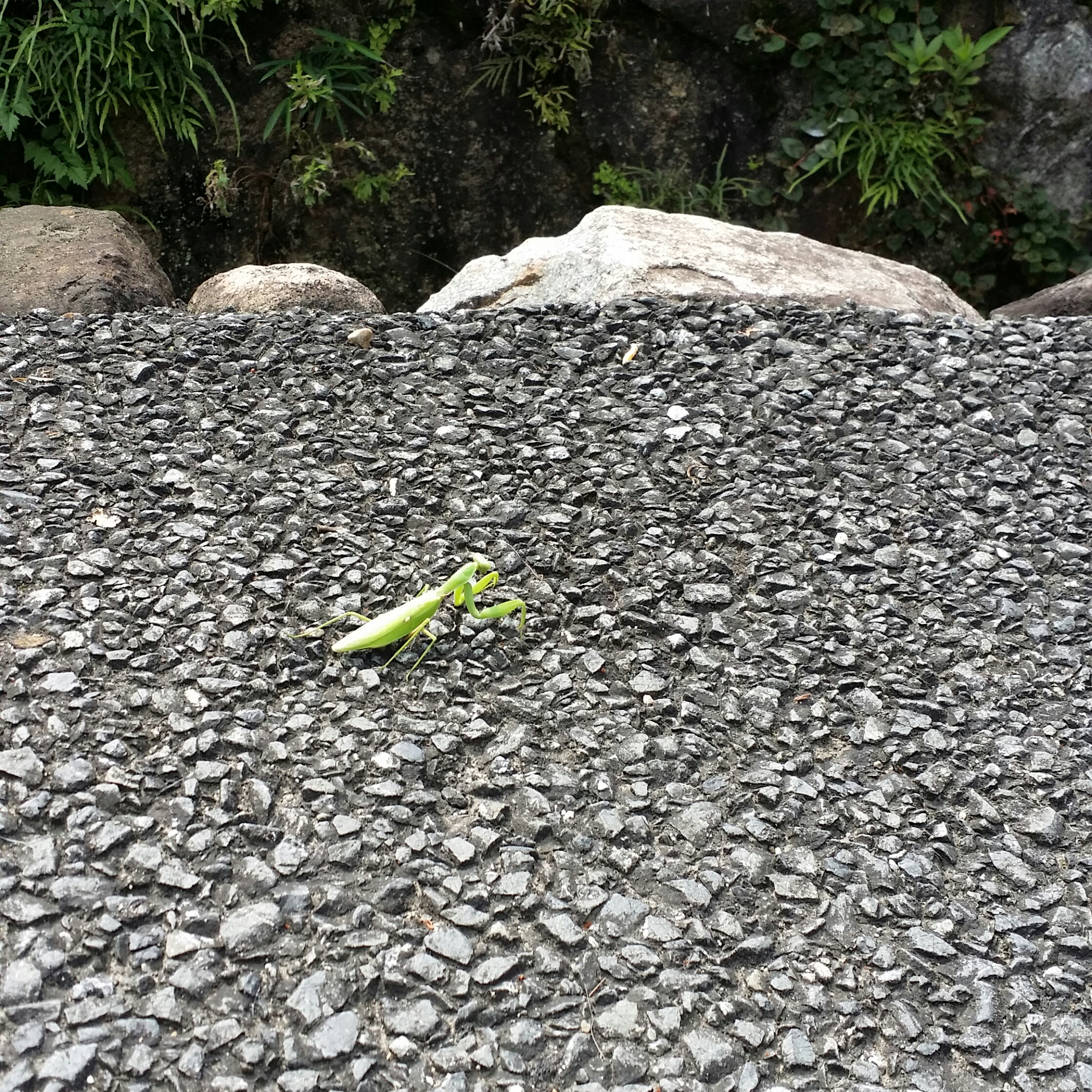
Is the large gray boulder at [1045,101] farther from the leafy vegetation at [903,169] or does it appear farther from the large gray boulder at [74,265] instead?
the large gray boulder at [74,265]

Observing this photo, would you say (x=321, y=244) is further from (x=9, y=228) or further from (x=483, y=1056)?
(x=483, y=1056)

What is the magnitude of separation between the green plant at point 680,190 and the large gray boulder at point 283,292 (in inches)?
86.2

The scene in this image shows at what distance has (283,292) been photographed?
3.71 m

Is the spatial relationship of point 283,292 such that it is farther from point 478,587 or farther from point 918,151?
point 918,151

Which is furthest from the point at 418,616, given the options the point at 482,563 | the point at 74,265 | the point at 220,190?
the point at 220,190

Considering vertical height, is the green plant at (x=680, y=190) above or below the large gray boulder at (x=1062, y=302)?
above

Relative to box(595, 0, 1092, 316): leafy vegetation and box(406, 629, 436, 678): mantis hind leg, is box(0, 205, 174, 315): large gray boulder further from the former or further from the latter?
box(595, 0, 1092, 316): leafy vegetation

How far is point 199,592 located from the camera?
7.51 ft

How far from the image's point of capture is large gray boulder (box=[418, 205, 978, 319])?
12.1 feet

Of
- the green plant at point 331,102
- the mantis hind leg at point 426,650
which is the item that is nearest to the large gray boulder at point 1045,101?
the green plant at point 331,102

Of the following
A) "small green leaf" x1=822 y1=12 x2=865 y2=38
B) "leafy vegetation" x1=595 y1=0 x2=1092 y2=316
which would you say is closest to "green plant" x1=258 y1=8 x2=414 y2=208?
"leafy vegetation" x1=595 y1=0 x2=1092 y2=316

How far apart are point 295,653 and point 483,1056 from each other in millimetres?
949

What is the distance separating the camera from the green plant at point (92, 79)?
15.6 ft

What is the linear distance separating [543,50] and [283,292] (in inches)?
102
